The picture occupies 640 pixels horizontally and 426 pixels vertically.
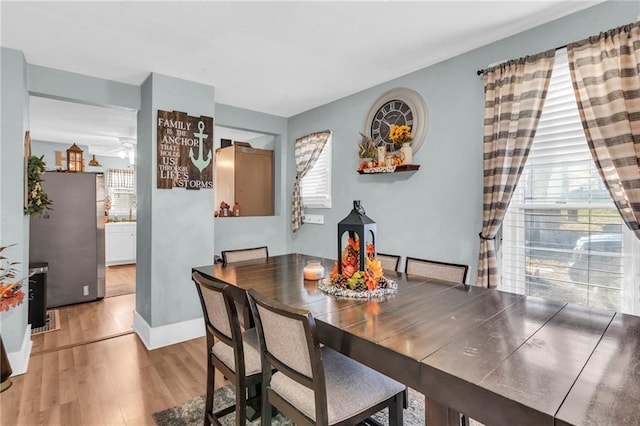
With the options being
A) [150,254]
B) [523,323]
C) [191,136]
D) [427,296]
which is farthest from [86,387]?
[523,323]

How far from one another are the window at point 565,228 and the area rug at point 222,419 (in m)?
1.16

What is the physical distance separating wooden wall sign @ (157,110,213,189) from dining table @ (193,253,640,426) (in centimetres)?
197

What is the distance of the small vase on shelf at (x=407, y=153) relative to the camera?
2971 millimetres

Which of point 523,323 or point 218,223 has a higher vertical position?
point 218,223

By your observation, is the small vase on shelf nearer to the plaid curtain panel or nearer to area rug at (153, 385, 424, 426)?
area rug at (153, 385, 424, 426)

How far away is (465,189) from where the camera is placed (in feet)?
8.71

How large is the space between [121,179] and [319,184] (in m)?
5.41

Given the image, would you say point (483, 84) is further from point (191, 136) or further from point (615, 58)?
point (191, 136)

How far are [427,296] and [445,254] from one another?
4.16 ft

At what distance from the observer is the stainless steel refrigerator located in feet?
13.3

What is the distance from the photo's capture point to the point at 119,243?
6.56 meters

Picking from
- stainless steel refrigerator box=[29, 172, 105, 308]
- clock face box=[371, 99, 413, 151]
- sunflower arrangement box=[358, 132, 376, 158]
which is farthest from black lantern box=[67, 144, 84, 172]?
clock face box=[371, 99, 413, 151]

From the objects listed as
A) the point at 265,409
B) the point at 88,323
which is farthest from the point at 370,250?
the point at 88,323

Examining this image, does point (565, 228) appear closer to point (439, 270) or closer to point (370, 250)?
point (439, 270)
